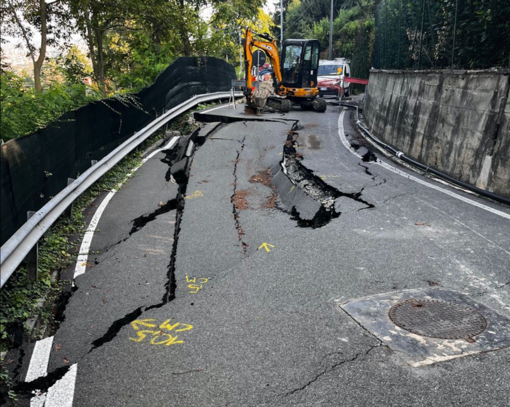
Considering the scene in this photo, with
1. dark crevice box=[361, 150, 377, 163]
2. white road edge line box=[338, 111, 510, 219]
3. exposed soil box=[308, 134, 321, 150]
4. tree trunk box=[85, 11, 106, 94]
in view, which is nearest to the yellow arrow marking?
white road edge line box=[338, 111, 510, 219]

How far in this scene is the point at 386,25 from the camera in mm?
19266

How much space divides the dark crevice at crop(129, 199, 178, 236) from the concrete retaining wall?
5.93 m

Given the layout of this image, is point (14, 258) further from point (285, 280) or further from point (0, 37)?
point (0, 37)

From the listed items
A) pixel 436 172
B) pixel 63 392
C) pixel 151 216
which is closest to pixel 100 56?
A: pixel 151 216

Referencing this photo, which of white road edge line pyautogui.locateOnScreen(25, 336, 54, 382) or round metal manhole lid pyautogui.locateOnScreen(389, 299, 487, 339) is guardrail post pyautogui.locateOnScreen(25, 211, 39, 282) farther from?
round metal manhole lid pyautogui.locateOnScreen(389, 299, 487, 339)

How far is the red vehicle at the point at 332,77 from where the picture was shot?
32.4 m

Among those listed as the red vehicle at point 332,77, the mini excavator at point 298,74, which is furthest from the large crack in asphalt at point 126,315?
the red vehicle at point 332,77

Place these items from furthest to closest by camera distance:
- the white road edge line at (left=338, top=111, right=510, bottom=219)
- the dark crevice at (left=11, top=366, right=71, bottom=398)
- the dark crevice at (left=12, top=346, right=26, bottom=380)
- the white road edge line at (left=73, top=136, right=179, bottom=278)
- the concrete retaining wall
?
the concrete retaining wall, the white road edge line at (left=338, top=111, right=510, bottom=219), the white road edge line at (left=73, top=136, right=179, bottom=278), the dark crevice at (left=12, top=346, right=26, bottom=380), the dark crevice at (left=11, top=366, right=71, bottom=398)

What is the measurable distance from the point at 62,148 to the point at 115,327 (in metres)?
4.07

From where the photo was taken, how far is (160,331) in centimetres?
464

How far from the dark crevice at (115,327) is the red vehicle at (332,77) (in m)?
27.8

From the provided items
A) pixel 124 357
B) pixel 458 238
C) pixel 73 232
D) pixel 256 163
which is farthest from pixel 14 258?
pixel 256 163

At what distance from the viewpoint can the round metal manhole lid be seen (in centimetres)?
450

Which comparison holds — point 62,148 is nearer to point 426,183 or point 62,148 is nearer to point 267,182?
point 267,182
